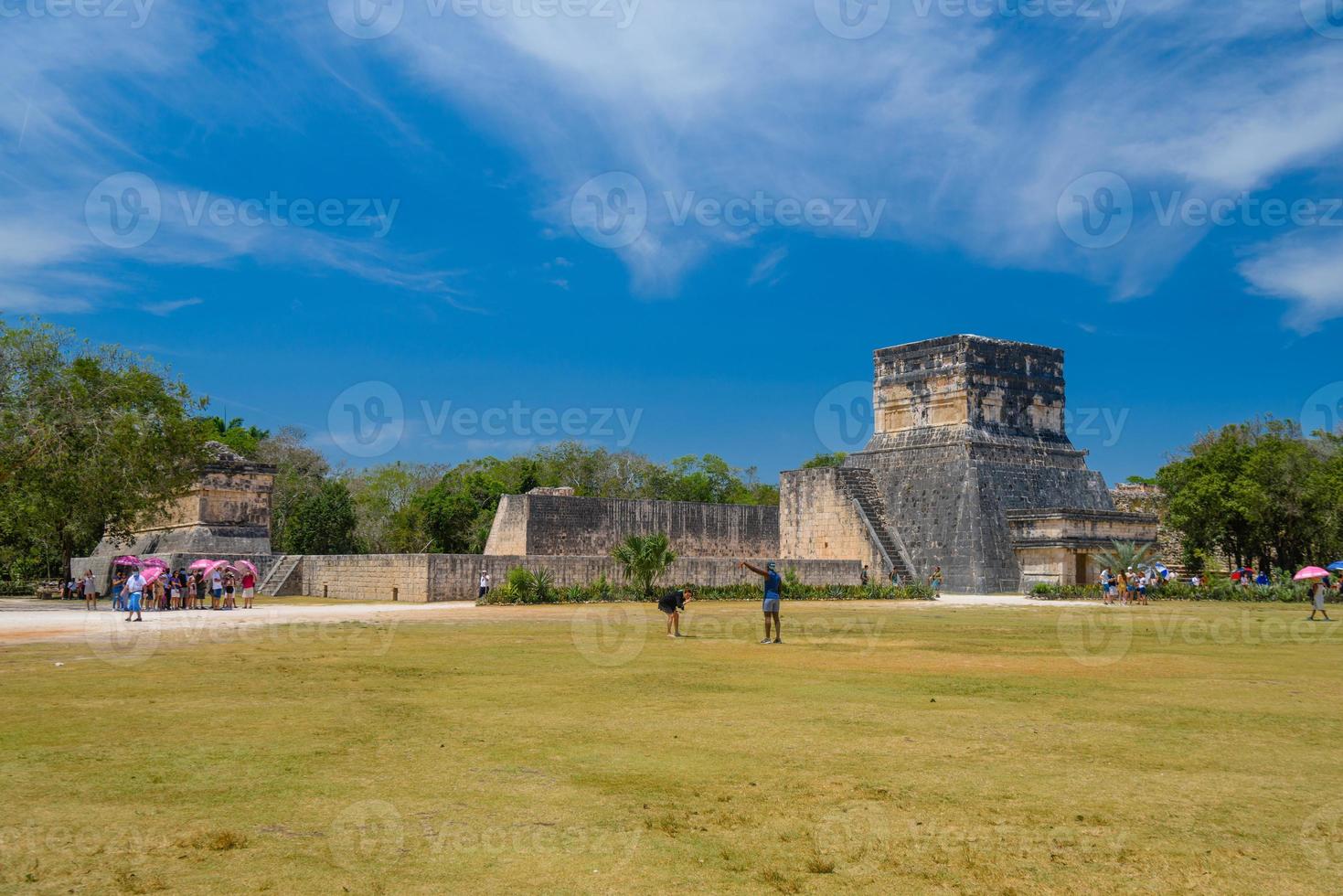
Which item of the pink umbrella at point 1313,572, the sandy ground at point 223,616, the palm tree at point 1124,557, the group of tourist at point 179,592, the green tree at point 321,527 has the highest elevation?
the green tree at point 321,527

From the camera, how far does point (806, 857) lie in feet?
14.1

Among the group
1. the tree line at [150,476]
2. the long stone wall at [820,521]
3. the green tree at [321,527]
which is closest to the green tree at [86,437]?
the tree line at [150,476]

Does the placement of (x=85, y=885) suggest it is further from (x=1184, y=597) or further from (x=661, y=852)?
(x=1184, y=597)

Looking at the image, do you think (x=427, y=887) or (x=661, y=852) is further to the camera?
→ (x=661, y=852)

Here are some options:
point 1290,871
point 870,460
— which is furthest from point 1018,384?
point 1290,871

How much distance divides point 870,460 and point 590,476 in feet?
95.8

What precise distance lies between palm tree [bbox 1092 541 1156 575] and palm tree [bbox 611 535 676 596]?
11651 millimetres

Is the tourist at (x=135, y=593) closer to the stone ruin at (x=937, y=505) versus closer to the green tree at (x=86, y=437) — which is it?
the green tree at (x=86, y=437)

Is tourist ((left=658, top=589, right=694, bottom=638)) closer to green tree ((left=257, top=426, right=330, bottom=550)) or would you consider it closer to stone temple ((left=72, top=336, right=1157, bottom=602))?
→ stone temple ((left=72, top=336, right=1157, bottom=602))

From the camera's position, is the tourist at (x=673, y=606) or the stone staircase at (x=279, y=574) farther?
the stone staircase at (x=279, y=574)

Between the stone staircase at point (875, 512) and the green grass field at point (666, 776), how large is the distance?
2044 cm

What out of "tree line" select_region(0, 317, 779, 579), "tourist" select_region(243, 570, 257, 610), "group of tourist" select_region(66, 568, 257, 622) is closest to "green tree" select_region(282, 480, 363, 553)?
"tree line" select_region(0, 317, 779, 579)

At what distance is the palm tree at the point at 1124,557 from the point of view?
2728 centimetres

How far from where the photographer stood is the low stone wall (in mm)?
24938
